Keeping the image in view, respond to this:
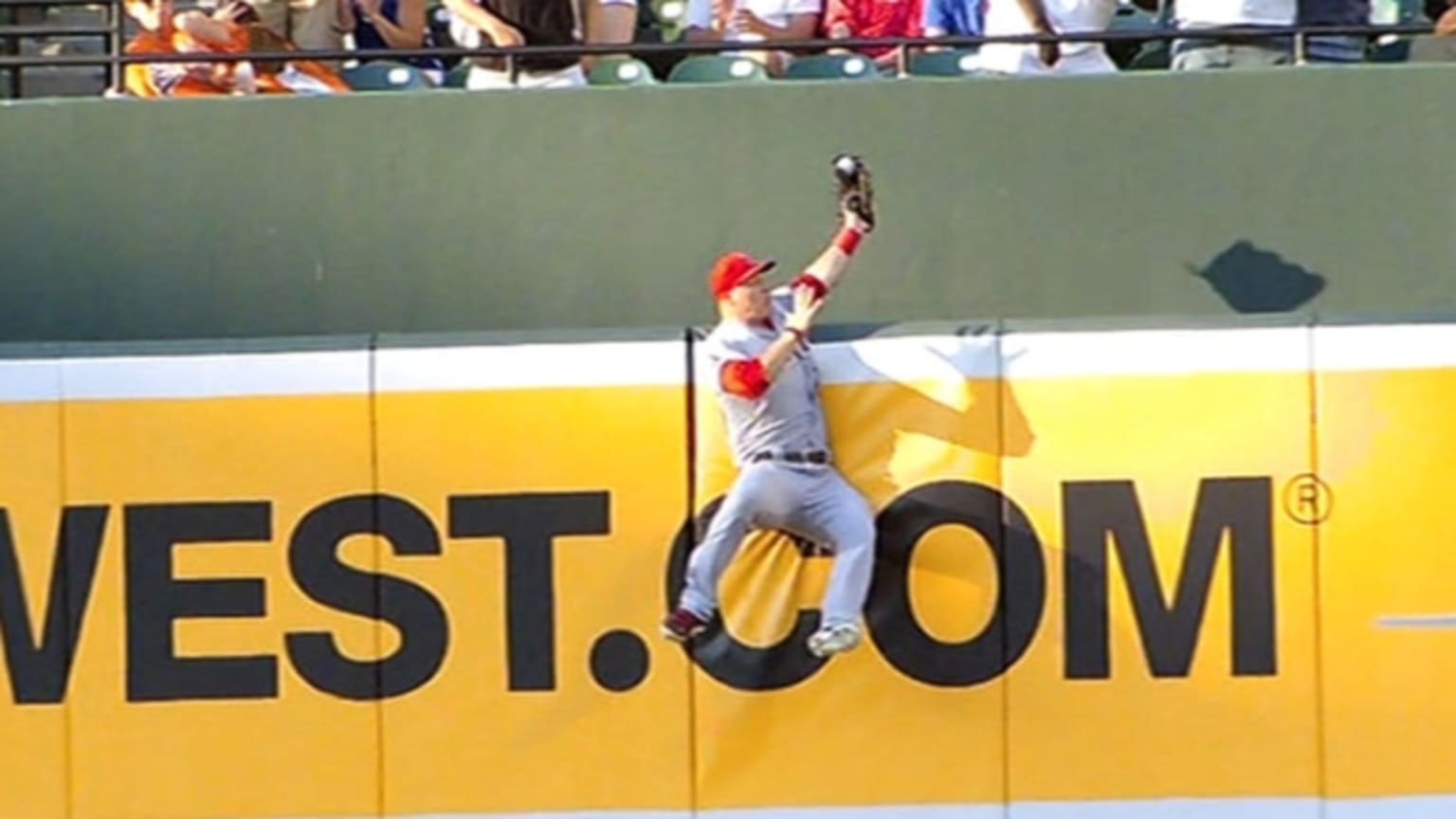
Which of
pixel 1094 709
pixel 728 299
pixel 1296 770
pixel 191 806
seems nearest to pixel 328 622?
pixel 191 806

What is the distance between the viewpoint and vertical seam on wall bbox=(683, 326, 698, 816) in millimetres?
9680

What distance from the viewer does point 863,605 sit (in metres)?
9.65

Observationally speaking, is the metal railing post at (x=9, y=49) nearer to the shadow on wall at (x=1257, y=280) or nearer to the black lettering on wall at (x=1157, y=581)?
the black lettering on wall at (x=1157, y=581)

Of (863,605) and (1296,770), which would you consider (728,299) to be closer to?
(863,605)

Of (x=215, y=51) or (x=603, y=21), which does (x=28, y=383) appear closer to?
(x=215, y=51)

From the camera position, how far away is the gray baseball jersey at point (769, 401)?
941 cm

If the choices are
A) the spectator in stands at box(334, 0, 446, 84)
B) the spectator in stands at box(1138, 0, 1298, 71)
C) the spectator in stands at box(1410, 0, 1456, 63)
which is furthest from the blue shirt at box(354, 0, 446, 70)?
the spectator in stands at box(1410, 0, 1456, 63)

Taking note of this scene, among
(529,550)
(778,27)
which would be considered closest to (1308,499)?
(529,550)

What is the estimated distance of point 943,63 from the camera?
1105cm

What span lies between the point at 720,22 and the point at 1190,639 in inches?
119

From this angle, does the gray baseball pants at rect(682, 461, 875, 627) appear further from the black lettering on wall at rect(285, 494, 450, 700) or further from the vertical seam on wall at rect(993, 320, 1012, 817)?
the black lettering on wall at rect(285, 494, 450, 700)

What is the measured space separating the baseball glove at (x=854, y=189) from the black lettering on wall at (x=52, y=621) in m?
2.52

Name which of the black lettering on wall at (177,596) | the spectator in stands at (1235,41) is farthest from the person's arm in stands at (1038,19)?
the black lettering on wall at (177,596)

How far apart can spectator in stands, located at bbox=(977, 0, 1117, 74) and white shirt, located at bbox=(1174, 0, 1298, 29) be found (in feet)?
1.05
